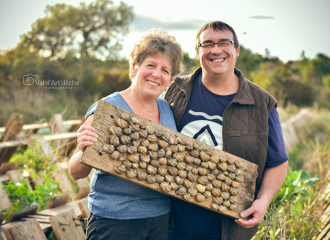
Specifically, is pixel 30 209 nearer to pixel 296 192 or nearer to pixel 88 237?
pixel 88 237

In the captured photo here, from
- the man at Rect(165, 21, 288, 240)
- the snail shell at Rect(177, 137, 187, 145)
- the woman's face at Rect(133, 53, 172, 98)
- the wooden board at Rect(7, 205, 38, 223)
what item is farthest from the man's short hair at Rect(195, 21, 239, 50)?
the wooden board at Rect(7, 205, 38, 223)

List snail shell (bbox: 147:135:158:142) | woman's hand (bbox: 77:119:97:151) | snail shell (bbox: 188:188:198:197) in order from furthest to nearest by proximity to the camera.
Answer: snail shell (bbox: 188:188:198:197)
snail shell (bbox: 147:135:158:142)
woman's hand (bbox: 77:119:97:151)

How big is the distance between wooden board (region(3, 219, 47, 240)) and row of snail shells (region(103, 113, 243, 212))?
1200mm

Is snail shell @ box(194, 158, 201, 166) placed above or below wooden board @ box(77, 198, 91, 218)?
above

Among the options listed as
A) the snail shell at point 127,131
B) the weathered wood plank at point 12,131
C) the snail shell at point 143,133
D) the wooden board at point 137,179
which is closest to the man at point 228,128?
the wooden board at point 137,179

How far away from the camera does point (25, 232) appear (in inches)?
94.5

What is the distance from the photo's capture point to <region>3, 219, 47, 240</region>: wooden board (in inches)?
89.7

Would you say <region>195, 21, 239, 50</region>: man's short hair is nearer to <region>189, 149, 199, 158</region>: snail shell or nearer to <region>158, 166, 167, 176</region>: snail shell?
<region>189, 149, 199, 158</region>: snail shell

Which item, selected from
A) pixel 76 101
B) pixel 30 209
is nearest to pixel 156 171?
pixel 30 209

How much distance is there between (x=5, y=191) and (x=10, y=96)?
11928mm

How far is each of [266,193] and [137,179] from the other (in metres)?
1.19

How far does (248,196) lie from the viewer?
2350 mm

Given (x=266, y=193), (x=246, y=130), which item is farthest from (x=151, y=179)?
(x=266, y=193)

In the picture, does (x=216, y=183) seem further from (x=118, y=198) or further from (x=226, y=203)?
(x=118, y=198)
